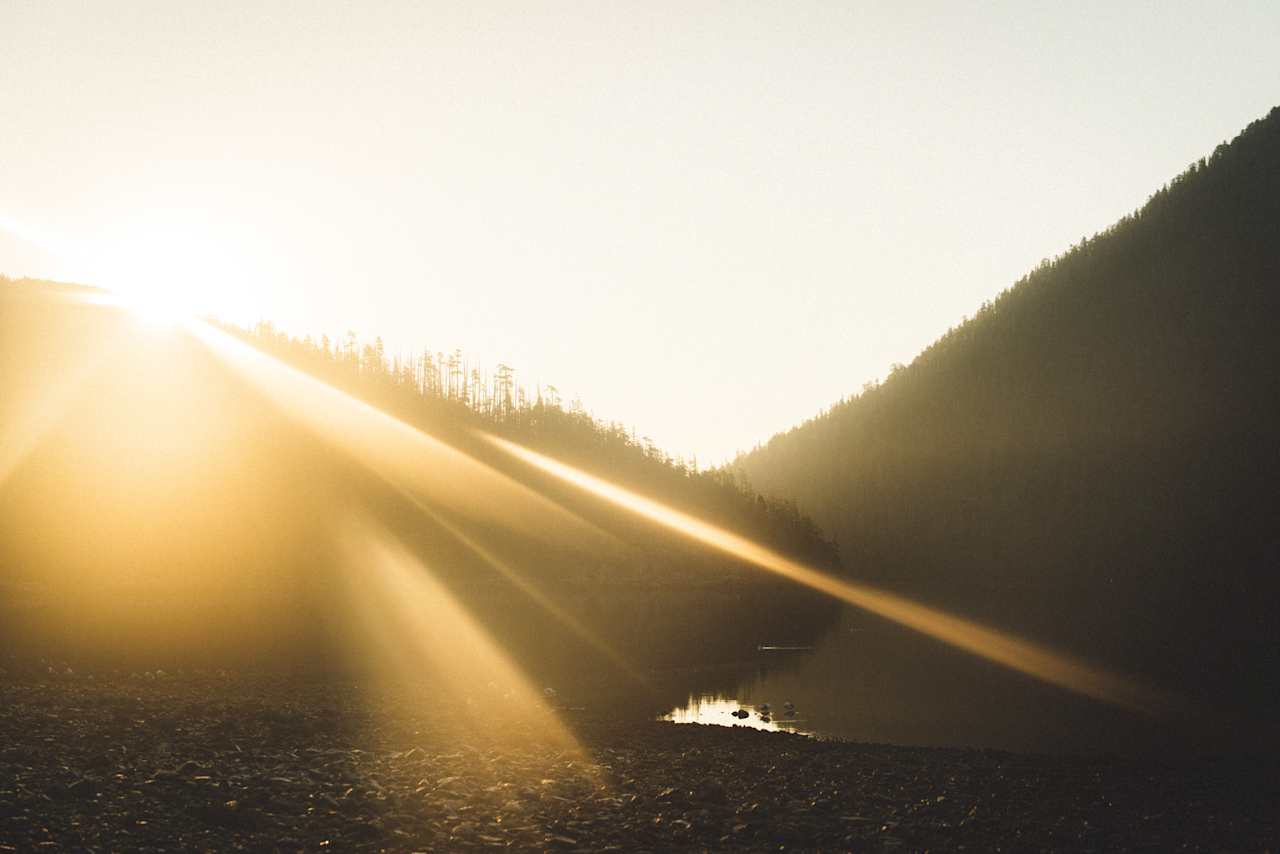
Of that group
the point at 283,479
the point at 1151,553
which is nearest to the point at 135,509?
the point at 283,479

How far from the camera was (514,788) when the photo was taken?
20000 millimetres

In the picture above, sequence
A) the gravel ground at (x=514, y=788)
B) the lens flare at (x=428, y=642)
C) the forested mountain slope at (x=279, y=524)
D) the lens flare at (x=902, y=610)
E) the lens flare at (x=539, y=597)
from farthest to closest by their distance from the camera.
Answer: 1. the forested mountain slope at (x=279, y=524)
2. the lens flare at (x=539, y=597)
3. the lens flare at (x=902, y=610)
4. the lens flare at (x=428, y=642)
5. the gravel ground at (x=514, y=788)

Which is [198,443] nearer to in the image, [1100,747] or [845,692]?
[845,692]

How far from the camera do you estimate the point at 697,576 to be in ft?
479

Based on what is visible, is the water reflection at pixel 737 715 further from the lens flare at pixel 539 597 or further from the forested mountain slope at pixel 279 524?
the forested mountain slope at pixel 279 524

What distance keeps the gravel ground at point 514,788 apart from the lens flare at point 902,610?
19.4m

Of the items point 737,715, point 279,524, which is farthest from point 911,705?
point 279,524

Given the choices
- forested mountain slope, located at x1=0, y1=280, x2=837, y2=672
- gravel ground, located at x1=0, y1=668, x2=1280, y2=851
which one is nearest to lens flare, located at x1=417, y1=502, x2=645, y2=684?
forested mountain slope, located at x1=0, y1=280, x2=837, y2=672

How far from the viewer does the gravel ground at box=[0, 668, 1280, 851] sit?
16062 mm

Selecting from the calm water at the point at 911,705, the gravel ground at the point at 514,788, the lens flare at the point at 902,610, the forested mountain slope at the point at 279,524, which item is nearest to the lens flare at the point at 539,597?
the forested mountain slope at the point at 279,524

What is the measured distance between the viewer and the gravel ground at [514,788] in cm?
1606

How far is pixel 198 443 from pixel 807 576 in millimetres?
103947

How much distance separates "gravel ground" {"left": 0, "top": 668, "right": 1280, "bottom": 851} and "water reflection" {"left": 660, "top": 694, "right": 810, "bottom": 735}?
5123 millimetres

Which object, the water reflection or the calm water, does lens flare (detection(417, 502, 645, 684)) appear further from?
the water reflection
